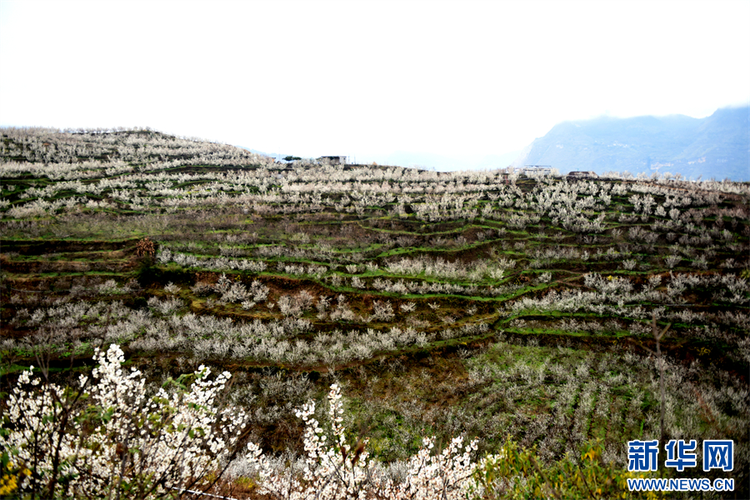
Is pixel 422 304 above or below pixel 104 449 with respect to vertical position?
below

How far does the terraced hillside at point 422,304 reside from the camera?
9.22 m

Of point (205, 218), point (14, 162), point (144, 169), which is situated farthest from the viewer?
point (144, 169)

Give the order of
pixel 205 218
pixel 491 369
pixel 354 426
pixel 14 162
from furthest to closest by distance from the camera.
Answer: pixel 14 162 < pixel 205 218 < pixel 491 369 < pixel 354 426

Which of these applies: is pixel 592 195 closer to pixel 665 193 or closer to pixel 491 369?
pixel 665 193

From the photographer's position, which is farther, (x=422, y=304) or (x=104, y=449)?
(x=422, y=304)

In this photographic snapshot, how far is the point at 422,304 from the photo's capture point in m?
14.9

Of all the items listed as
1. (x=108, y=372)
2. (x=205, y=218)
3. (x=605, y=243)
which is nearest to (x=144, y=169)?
(x=205, y=218)

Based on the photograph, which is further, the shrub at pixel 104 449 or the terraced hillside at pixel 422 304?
the terraced hillside at pixel 422 304

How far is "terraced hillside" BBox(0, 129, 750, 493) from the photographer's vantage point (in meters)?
9.22

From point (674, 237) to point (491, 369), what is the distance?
16787 millimetres

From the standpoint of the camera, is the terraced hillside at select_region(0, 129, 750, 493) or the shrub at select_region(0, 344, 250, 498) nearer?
the shrub at select_region(0, 344, 250, 498)

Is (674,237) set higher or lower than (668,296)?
higher

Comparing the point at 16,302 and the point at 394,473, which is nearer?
the point at 394,473

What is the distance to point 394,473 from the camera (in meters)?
7.54
